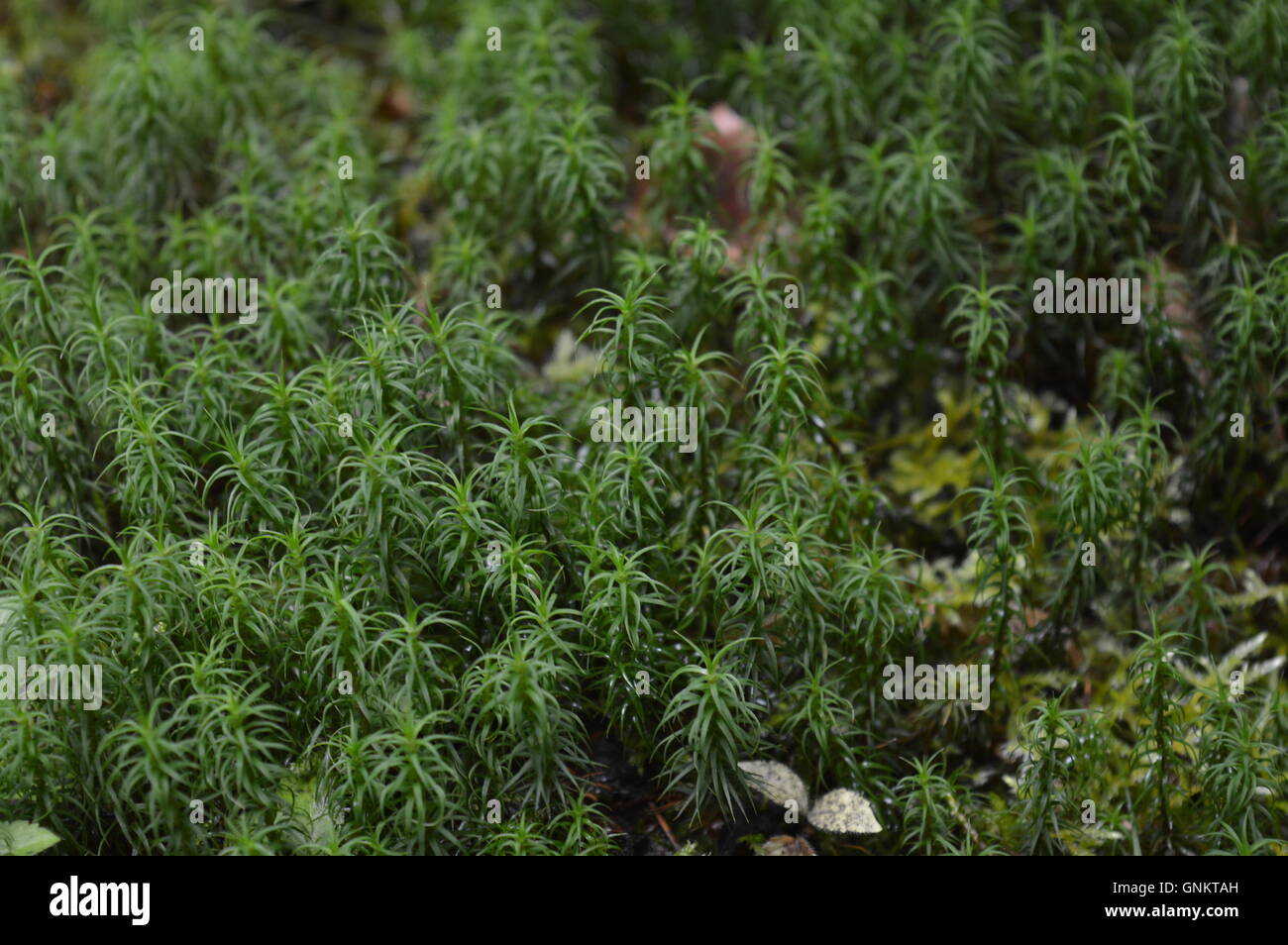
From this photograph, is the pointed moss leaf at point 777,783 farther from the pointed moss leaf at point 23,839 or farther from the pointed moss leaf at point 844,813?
the pointed moss leaf at point 23,839

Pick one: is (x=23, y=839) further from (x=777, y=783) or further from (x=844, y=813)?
(x=844, y=813)

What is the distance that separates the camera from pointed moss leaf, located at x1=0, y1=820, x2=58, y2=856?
13.1ft

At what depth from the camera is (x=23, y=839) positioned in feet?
13.2

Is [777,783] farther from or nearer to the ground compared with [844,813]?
farther from the ground

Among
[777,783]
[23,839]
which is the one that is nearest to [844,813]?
[777,783]

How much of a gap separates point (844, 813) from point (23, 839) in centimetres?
273

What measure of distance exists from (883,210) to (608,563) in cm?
221

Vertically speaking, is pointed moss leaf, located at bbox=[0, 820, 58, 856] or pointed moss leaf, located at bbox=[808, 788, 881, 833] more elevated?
pointed moss leaf, located at bbox=[0, 820, 58, 856]

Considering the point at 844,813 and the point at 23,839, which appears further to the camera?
the point at 844,813

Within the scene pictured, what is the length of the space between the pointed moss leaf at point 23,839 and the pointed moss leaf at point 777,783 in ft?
7.54

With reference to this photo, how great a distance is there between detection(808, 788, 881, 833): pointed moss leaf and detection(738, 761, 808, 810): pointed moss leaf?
0.07 m

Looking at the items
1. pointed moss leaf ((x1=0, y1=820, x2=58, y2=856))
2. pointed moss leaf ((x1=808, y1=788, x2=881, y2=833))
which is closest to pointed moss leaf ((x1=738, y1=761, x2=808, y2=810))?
pointed moss leaf ((x1=808, y1=788, x2=881, y2=833))

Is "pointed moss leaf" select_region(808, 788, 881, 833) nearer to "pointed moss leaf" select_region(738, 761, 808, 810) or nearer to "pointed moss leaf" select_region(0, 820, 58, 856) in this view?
"pointed moss leaf" select_region(738, 761, 808, 810)

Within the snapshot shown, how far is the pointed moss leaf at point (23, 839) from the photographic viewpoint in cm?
400
